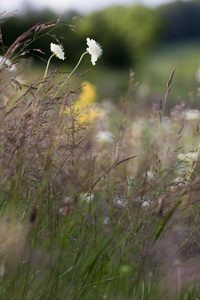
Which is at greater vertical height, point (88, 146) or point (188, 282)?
point (88, 146)

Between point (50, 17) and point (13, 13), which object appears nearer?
point (13, 13)

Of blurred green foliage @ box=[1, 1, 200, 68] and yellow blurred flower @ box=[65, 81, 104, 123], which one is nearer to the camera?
yellow blurred flower @ box=[65, 81, 104, 123]

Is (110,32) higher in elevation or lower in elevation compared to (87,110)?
lower

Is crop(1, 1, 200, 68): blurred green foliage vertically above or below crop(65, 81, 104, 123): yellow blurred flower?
below

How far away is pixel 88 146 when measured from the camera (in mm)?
1976

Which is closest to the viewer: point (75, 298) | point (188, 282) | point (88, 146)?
point (75, 298)

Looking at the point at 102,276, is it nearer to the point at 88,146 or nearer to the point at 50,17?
the point at 88,146

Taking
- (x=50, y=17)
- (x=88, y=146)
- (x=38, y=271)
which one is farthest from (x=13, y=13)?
(x=50, y=17)

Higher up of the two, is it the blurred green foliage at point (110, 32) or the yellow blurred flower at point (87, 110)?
the yellow blurred flower at point (87, 110)

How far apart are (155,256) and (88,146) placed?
62 centimetres

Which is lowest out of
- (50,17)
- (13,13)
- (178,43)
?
(178,43)

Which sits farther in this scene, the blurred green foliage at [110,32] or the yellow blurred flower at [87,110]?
the blurred green foliage at [110,32]

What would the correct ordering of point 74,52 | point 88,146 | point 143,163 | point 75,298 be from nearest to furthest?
point 75,298 → point 88,146 → point 143,163 → point 74,52

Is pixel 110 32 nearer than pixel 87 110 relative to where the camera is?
No
